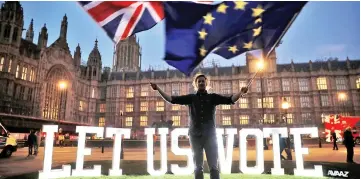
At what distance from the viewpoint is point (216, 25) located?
186 inches

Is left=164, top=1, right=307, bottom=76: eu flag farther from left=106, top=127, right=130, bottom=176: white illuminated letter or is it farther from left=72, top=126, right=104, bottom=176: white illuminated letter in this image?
left=72, top=126, right=104, bottom=176: white illuminated letter

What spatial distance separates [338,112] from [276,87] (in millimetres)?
11797

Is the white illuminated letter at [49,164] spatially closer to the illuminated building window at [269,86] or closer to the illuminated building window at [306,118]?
the illuminated building window at [269,86]

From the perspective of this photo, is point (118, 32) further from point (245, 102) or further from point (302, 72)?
point (302, 72)

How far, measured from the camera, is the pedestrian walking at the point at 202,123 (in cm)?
386

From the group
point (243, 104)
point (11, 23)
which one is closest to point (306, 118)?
point (243, 104)

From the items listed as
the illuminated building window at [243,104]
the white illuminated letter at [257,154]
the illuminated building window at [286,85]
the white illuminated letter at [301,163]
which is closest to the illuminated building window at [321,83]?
the illuminated building window at [286,85]

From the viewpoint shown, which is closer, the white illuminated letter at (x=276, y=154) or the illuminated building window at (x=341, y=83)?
the white illuminated letter at (x=276, y=154)

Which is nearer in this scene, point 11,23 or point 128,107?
point 11,23

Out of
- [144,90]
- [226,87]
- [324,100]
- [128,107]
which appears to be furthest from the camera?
[128,107]

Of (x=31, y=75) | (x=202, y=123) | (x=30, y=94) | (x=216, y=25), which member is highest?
(x=31, y=75)

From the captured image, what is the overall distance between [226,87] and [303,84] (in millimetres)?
14975

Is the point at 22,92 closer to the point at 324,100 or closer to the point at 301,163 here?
the point at 301,163

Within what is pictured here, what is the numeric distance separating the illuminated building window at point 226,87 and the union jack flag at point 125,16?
1887 inches
